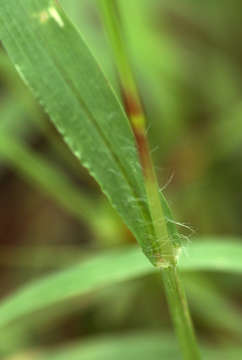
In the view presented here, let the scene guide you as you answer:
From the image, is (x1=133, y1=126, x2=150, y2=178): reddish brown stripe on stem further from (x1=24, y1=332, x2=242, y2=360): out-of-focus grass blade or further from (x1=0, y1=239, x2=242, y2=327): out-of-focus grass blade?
(x1=24, y1=332, x2=242, y2=360): out-of-focus grass blade

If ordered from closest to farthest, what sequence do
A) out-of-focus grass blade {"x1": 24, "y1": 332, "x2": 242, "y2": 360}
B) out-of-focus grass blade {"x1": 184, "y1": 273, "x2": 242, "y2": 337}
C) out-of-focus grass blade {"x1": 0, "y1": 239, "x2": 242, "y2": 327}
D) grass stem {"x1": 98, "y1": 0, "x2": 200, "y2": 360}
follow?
grass stem {"x1": 98, "y1": 0, "x2": 200, "y2": 360}
out-of-focus grass blade {"x1": 0, "y1": 239, "x2": 242, "y2": 327}
out-of-focus grass blade {"x1": 24, "y1": 332, "x2": 242, "y2": 360}
out-of-focus grass blade {"x1": 184, "y1": 273, "x2": 242, "y2": 337}

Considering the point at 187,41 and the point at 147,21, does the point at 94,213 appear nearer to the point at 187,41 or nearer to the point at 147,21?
the point at 147,21

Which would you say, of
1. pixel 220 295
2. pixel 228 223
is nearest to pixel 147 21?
pixel 228 223

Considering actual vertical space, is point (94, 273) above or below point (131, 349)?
above

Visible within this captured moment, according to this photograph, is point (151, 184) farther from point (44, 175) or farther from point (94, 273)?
point (44, 175)

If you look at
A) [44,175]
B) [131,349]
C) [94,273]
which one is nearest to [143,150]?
[94,273]

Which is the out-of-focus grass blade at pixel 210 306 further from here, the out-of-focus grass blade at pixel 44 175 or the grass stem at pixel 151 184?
the grass stem at pixel 151 184

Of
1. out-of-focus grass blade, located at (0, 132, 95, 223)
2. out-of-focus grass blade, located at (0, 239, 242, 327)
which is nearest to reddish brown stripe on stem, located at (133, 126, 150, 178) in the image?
out-of-focus grass blade, located at (0, 239, 242, 327)
